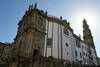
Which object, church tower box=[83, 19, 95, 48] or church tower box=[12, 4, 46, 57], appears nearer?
church tower box=[12, 4, 46, 57]

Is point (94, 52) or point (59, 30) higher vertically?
point (59, 30)

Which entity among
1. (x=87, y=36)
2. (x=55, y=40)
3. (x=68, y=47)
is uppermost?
(x=87, y=36)

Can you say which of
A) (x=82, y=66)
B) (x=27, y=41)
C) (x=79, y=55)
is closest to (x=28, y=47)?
(x=27, y=41)

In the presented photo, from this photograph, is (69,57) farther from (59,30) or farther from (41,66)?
(41,66)

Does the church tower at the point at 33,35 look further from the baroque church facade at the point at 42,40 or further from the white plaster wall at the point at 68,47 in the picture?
the white plaster wall at the point at 68,47

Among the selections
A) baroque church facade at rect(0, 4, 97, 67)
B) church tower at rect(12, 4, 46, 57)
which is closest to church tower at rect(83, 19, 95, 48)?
baroque church facade at rect(0, 4, 97, 67)

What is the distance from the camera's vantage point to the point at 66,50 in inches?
1293

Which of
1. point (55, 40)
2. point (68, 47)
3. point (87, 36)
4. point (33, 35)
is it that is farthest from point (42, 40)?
point (87, 36)

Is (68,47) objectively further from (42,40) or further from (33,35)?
(33,35)

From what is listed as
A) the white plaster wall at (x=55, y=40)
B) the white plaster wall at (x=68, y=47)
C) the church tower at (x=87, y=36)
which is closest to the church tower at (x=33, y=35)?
the white plaster wall at (x=55, y=40)

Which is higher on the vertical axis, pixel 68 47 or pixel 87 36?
pixel 87 36

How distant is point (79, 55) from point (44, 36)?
52.6 feet

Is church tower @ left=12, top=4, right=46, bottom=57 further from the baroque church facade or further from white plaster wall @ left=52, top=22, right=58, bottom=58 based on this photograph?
white plaster wall @ left=52, top=22, right=58, bottom=58

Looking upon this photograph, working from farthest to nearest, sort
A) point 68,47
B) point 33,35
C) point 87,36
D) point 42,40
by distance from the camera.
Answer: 1. point 87,36
2. point 68,47
3. point 42,40
4. point 33,35
